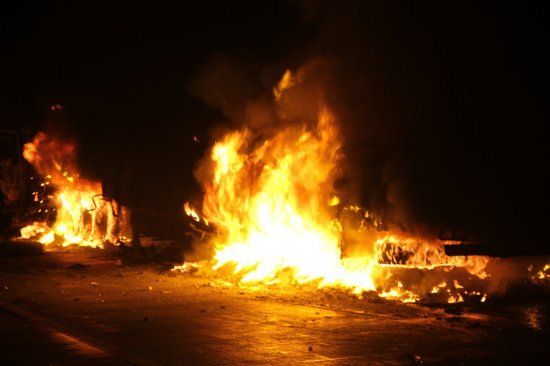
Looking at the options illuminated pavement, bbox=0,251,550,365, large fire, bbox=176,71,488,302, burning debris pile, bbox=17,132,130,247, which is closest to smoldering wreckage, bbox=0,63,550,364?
large fire, bbox=176,71,488,302

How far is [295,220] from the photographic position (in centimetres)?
1619

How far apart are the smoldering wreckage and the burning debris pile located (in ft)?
9.96

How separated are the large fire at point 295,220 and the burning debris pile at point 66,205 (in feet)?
29.3

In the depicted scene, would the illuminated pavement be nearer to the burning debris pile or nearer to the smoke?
the smoke

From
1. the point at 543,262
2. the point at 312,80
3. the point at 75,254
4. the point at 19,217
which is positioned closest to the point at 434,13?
the point at 312,80

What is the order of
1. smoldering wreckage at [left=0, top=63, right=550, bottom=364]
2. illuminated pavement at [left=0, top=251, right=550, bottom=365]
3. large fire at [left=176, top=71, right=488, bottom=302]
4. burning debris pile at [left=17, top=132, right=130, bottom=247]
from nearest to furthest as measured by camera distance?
illuminated pavement at [left=0, top=251, right=550, bottom=365]
smoldering wreckage at [left=0, top=63, right=550, bottom=364]
large fire at [left=176, top=71, right=488, bottom=302]
burning debris pile at [left=17, top=132, right=130, bottom=247]

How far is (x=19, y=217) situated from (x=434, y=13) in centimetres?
2077

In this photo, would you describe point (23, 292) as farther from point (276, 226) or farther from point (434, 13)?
point (434, 13)

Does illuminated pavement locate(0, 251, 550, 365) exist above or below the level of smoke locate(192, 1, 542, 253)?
below

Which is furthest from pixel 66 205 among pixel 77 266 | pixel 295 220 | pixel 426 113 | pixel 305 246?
pixel 426 113

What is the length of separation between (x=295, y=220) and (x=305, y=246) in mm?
655

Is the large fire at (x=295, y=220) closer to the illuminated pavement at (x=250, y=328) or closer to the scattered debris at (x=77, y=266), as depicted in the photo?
the illuminated pavement at (x=250, y=328)

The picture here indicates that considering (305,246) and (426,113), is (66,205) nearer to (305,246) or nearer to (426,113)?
(305,246)

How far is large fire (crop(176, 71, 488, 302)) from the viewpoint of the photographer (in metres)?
13.7
